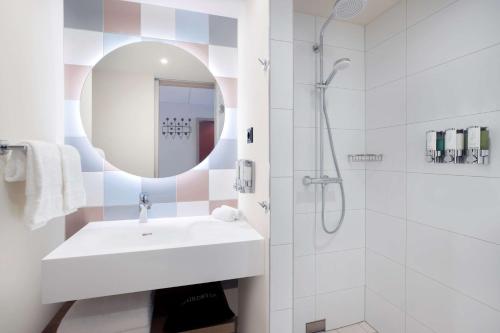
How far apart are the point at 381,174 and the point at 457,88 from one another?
0.67 m

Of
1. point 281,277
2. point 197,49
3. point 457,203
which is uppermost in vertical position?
point 197,49

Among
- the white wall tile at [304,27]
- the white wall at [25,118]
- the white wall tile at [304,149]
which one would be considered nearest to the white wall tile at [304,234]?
the white wall tile at [304,149]

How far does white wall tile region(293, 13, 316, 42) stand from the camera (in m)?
1.65

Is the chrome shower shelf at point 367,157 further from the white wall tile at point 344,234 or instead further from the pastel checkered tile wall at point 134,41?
the pastel checkered tile wall at point 134,41

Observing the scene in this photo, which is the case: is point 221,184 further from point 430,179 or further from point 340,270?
point 430,179

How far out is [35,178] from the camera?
1.00m

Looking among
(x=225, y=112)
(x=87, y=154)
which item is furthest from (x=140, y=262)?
(x=225, y=112)

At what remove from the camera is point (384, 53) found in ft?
5.47

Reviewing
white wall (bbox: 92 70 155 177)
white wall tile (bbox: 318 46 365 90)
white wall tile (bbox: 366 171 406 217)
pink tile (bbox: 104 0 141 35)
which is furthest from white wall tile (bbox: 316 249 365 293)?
pink tile (bbox: 104 0 141 35)

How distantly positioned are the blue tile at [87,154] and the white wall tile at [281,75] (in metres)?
1.14

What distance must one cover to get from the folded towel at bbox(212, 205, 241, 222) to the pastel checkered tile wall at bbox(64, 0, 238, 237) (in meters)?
0.13

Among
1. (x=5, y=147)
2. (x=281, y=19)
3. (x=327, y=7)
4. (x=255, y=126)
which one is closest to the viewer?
(x=5, y=147)

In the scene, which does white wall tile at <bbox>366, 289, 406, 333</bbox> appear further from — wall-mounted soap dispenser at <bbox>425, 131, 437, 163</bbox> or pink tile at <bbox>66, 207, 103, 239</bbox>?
pink tile at <bbox>66, 207, 103, 239</bbox>

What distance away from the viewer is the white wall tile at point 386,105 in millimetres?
1555
